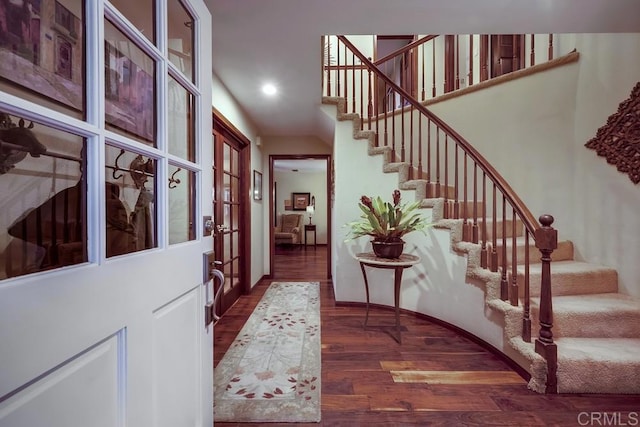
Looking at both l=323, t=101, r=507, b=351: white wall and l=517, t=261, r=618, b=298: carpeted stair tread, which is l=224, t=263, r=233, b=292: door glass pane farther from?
l=517, t=261, r=618, b=298: carpeted stair tread

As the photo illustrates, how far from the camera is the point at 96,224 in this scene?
0.59m

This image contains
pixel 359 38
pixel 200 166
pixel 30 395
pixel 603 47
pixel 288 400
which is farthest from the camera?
pixel 359 38

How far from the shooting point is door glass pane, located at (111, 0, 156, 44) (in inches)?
27.4

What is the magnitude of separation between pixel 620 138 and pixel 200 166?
3.09 meters

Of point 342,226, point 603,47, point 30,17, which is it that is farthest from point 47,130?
point 603,47

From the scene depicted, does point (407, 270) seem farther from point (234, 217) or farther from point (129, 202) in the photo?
point (129, 202)

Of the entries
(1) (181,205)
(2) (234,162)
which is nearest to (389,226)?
(1) (181,205)

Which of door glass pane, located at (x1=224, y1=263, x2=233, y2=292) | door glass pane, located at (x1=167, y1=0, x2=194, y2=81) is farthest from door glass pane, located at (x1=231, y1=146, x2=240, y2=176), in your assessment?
door glass pane, located at (x1=167, y1=0, x2=194, y2=81)

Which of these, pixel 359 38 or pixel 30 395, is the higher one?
pixel 359 38

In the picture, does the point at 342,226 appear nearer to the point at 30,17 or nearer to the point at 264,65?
the point at 264,65

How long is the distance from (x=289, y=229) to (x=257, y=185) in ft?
13.0

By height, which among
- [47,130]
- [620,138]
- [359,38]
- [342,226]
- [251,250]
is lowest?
[251,250]

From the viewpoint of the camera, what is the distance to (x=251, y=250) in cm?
367

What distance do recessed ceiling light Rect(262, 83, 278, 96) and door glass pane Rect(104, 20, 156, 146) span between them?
2.07 m
